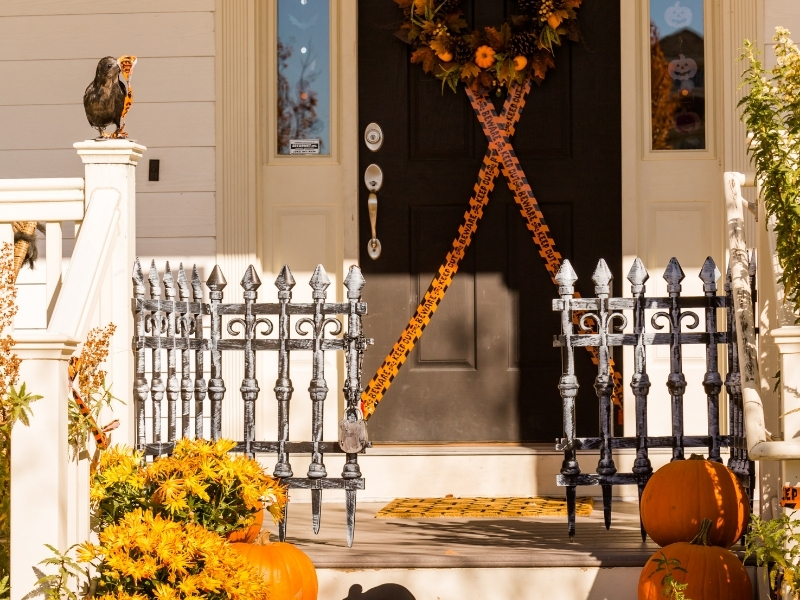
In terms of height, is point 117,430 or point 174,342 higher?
point 174,342

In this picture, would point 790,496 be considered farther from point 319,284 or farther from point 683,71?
point 683,71

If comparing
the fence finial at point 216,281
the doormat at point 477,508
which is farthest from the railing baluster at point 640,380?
the fence finial at point 216,281

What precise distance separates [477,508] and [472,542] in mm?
817

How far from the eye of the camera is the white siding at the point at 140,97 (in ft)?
17.4

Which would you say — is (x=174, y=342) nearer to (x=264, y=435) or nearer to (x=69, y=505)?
(x=69, y=505)

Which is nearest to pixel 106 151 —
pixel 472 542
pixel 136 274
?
pixel 136 274

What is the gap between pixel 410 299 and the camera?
5.42m

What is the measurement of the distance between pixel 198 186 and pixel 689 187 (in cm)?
239

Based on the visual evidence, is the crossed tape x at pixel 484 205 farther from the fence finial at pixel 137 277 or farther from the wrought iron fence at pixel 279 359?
the fence finial at pixel 137 277

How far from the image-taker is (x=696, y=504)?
11.6ft

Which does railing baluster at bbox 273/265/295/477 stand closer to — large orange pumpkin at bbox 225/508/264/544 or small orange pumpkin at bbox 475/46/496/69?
large orange pumpkin at bbox 225/508/264/544

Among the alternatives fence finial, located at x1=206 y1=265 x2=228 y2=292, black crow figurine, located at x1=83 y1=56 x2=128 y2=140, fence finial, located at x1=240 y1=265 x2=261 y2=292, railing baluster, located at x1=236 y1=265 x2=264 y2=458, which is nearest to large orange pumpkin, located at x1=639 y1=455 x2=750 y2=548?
railing baluster, located at x1=236 y1=265 x2=264 y2=458

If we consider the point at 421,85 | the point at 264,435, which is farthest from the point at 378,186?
the point at 264,435

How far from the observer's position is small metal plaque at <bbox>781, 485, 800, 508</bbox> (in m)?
2.96
